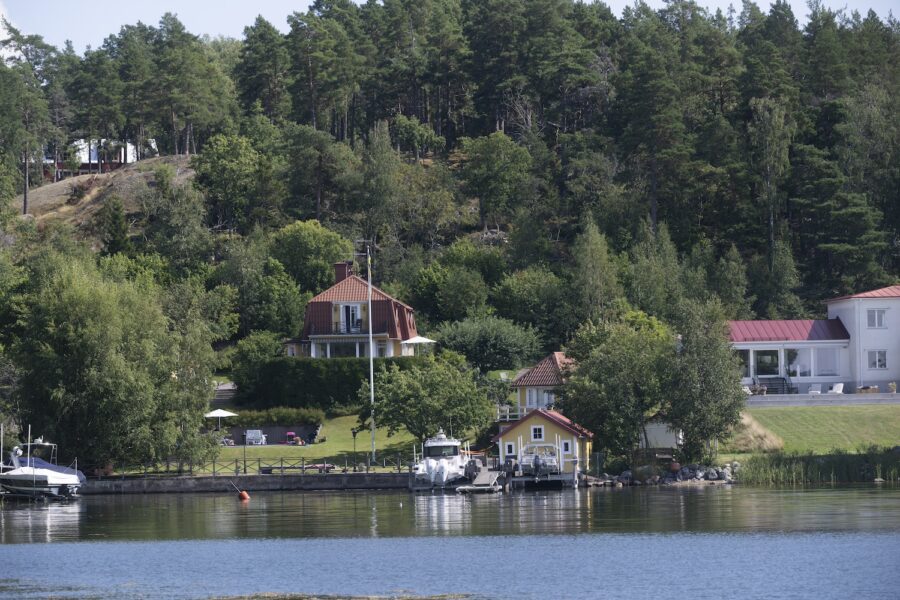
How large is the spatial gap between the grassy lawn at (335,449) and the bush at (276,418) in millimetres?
1313

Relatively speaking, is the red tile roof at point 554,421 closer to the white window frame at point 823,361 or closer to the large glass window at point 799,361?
the large glass window at point 799,361

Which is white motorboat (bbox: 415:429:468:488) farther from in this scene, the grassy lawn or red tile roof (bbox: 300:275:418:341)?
red tile roof (bbox: 300:275:418:341)

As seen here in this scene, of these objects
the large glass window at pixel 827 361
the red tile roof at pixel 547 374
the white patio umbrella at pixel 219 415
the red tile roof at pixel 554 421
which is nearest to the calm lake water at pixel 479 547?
the red tile roof at pixel 554 421

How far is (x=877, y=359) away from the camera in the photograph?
85.3 meters

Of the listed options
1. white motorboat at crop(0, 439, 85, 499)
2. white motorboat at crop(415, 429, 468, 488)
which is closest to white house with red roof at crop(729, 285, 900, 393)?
white motorboat at crop(415, 429, 468, 488)

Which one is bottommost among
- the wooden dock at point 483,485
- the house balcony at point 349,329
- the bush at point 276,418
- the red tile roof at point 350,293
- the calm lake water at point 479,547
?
the calm lake water at point 479,547

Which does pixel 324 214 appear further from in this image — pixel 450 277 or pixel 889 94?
pixel 889 94

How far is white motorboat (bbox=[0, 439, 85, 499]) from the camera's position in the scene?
226 feet

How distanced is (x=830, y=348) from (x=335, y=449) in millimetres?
31471

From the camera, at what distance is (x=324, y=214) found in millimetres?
118625

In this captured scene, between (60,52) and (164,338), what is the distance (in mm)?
94937

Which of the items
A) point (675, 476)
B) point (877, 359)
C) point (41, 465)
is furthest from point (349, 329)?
point (877, 359)

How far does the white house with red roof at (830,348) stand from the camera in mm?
85062

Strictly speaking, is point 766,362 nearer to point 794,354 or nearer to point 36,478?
point 794,354
